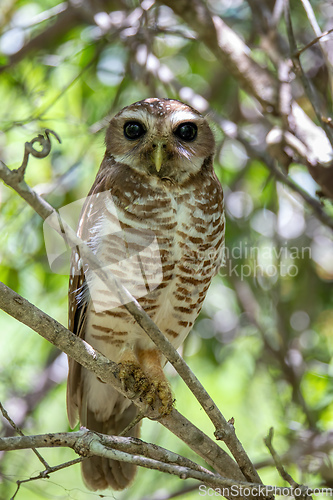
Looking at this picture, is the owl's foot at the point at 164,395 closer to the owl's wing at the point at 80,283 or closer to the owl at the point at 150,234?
the owl at the point at 150,234

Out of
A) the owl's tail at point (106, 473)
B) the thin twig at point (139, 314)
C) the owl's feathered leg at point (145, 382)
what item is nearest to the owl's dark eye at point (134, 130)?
the owl's feathered leg at point (145, 382)

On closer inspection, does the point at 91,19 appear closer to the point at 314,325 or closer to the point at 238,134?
the point at 238,134

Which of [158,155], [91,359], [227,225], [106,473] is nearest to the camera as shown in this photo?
[91,359]

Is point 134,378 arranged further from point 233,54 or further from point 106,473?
point 233,54

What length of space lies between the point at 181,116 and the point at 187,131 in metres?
0.10

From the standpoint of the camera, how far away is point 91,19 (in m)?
3.71

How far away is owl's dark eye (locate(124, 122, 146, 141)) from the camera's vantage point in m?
2.65

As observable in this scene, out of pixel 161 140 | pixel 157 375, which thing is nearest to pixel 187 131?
pixel 161 140

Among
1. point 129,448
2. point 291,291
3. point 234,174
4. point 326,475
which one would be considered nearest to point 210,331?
point 291,291

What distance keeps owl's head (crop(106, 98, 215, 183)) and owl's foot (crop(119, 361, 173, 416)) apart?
0.86 metres

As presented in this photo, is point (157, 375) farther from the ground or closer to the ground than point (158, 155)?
closer to the ground

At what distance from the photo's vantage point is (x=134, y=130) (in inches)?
105

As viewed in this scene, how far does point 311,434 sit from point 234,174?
6.41 feet

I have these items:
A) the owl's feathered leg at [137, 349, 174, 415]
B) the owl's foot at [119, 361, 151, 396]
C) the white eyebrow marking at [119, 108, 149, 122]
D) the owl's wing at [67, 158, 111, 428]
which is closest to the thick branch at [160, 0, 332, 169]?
the white eyebrow marking at [119, 108, 149, 122]
